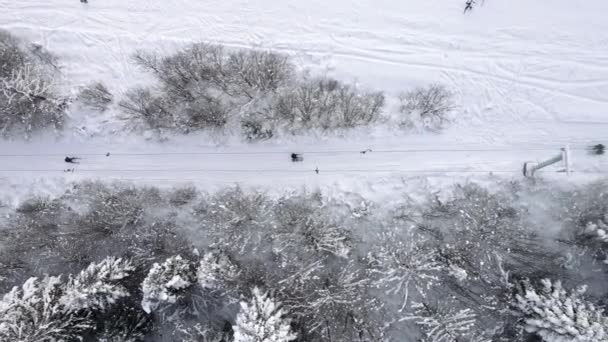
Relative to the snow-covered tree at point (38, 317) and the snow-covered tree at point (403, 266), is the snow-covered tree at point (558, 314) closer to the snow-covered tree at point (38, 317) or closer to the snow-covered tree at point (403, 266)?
the snow-covered tree at point (403, 266)

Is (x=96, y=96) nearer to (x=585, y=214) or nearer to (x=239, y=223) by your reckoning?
(x=239, y=223)

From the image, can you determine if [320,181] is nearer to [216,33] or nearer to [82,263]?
[216,33]

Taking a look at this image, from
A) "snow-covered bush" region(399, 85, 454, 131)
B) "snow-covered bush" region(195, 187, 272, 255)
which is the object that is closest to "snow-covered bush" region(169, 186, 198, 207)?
"snow-covered bush" region(195, 187, 272, 255)

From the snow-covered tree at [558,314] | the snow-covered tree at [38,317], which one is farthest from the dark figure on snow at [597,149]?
the snow-covered tree at [38,317]

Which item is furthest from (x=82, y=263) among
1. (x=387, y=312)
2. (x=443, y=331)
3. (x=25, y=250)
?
(x=443, y=331)

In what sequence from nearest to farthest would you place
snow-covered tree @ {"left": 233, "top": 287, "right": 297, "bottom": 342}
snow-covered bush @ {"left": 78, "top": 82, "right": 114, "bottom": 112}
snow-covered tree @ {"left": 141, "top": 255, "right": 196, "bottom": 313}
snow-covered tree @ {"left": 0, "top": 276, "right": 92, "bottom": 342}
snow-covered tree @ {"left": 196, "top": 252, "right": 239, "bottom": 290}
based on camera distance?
snow-covered tree @ {"left": 233, "top": 287, "right": 297, "bottom": 342} → snow-covered tree @ {"left": 0, "top": 276, "right": 92, "bottom": 342} → snow-covered tree @ {"left": 141, "top": 255, "right": 196, "bottom": 313} → snow-covered tree @ {"left": 196, "top": 252, "right": 239, "bottom": 290} → snow-covered bush @ {"left": 78, "top": 82, "right": 114, "bottom": 112}

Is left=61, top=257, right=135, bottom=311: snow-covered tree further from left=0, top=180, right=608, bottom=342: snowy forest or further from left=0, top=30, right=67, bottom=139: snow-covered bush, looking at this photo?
left=0, top=30, right=67, bottom=139: snow-covered bush

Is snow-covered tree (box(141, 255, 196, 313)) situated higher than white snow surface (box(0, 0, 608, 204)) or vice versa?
white snow surface (box(0, 0, 608, 204))
